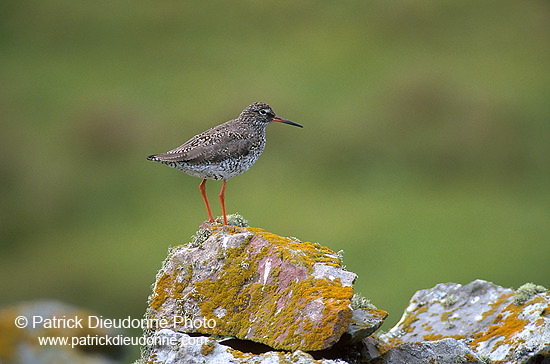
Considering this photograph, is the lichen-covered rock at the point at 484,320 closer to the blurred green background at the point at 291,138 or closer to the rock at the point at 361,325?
the rock at the point at 361,325

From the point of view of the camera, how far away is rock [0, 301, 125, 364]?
40.0 feet

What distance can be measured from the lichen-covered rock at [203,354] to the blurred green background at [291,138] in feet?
35.2

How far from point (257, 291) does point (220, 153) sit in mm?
2920

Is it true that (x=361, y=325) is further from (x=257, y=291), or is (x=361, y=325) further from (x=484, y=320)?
(x=484, y=320)

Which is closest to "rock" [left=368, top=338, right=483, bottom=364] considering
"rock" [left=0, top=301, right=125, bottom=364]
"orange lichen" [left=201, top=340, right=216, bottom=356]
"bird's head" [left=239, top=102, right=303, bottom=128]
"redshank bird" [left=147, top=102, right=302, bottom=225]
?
"orange lichen" [left=201, top=340, right=216, bottom=356]

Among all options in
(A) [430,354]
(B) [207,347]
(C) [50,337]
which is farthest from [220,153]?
(C) [50,337]

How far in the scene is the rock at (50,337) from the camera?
12.2 meters

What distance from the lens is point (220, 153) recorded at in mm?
10680

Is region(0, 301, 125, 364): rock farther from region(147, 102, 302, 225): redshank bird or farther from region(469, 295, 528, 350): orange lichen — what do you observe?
region(469, 295, 528, 350): orange lichen

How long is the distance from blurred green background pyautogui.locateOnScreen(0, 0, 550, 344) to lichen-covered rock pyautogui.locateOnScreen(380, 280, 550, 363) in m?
8.04

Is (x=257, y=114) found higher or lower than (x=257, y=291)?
higher

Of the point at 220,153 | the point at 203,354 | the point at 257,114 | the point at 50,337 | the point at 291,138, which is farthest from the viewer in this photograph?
the point at 291,138

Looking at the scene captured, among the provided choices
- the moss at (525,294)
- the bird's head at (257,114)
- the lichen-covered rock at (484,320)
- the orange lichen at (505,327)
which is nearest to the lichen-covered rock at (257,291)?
the lichen-covered rock at (484,320)

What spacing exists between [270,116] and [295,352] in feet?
18.0
